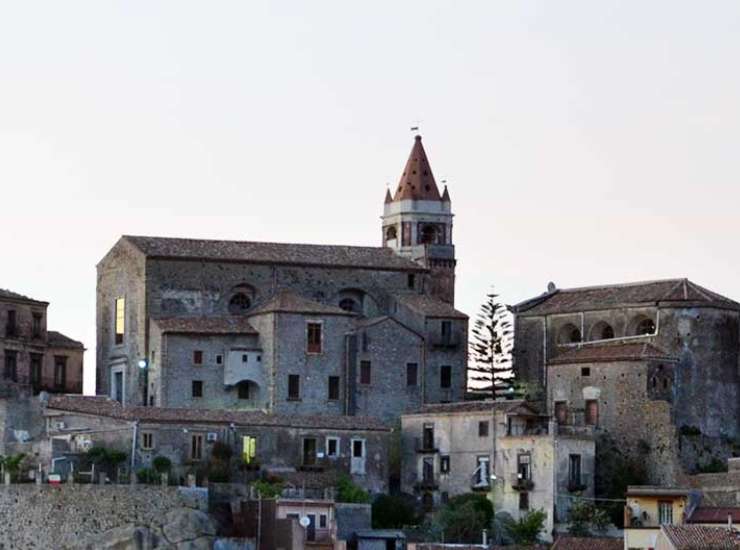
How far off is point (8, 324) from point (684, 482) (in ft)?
78.5

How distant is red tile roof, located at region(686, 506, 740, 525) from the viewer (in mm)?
85062

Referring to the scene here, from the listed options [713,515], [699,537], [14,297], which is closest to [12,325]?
[14,297]

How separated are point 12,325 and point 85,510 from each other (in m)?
15.4

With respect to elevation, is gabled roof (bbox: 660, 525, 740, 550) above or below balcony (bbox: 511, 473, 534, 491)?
below

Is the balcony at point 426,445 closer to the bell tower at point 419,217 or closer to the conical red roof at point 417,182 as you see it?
the bell tower at point 419,217

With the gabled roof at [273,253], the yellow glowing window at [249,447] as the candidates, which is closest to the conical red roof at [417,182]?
the gabled roof at [273,253]

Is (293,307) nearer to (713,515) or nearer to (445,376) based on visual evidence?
(445,376)

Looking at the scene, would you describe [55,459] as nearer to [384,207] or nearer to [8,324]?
[8,324]

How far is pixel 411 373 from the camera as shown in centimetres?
9806

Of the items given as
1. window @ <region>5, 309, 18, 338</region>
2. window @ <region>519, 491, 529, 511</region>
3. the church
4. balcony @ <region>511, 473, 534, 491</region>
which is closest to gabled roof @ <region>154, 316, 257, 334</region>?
the church


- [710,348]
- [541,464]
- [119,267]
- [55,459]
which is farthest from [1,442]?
[710,348]

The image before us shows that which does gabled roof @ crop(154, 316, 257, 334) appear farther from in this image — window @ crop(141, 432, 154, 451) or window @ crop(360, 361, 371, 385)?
window @ crop(141, 432, 154, 451)

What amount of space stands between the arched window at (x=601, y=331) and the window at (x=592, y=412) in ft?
19.5

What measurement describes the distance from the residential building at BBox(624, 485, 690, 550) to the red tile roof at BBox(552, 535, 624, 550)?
533 millimetres
